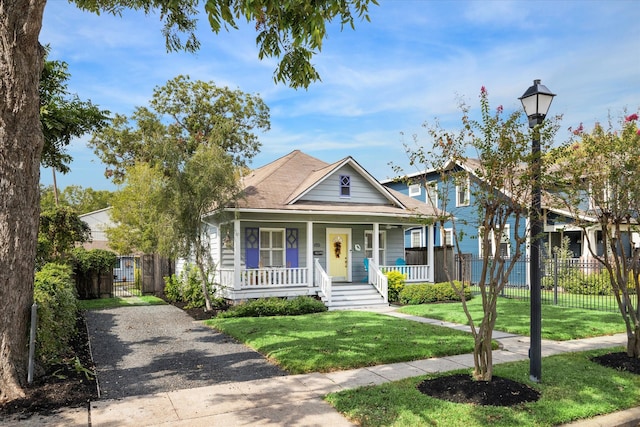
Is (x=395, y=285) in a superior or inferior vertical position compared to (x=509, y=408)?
superior

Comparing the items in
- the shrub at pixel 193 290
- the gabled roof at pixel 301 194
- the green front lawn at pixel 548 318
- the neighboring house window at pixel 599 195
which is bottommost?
the green front lawn at pixel 548 318

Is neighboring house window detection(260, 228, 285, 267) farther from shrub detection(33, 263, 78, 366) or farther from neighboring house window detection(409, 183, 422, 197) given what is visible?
neighboring house window detection(409, 183, 422, 197)

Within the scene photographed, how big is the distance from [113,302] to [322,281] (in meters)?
7.50

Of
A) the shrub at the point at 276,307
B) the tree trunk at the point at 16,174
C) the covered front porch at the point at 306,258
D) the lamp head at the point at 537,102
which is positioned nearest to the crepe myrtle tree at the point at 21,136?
the tree trunk at the point at 16,174

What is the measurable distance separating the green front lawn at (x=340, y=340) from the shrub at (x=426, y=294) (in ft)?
13.3

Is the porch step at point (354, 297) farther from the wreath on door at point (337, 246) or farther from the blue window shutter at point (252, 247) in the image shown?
the blue window shutter at point (252, 247)

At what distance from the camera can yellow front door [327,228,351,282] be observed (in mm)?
17344

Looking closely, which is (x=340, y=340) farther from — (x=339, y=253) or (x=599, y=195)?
(x=339, y=253)

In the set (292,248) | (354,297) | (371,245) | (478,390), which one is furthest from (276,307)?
(478,390)

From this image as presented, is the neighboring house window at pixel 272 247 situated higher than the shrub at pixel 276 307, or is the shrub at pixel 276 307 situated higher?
the neighboring house window at pixel 272 247

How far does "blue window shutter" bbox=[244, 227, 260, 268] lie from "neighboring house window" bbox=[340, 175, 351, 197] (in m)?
3.55

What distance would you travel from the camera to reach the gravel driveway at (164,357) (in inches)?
251

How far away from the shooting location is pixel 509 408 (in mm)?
5055

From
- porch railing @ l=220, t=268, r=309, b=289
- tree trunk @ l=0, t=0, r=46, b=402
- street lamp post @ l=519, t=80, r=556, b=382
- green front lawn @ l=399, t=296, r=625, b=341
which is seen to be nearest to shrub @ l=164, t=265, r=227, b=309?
porch railing @ l=220, t=268, r=309, b=289
